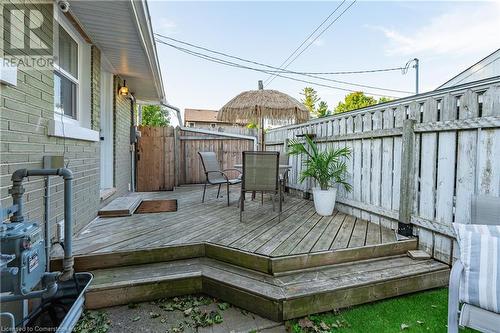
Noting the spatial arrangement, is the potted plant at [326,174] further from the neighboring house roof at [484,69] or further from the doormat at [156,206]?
the neighboring house roof at [484,69]

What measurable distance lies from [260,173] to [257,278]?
1.72 meters

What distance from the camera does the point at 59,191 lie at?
8.43 feet

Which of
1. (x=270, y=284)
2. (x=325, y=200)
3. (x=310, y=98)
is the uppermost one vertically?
(x=310, y=98)

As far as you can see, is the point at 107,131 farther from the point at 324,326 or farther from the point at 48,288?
the point at 324,326

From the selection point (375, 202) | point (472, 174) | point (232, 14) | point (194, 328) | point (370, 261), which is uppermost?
point (232, 14)

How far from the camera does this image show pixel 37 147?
7.03ft

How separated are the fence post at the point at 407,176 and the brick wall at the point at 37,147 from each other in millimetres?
3600

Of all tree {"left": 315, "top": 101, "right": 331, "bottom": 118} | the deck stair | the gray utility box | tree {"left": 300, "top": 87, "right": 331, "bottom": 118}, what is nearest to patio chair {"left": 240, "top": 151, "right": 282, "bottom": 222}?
the deck stair

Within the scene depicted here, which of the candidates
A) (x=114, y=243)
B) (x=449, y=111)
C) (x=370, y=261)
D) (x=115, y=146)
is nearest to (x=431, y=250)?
(x=370, y=261)

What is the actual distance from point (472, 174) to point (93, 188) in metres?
4.26

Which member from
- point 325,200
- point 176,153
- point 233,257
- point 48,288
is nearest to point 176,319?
point 233,257

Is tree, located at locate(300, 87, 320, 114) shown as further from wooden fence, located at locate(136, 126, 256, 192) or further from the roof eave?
the roof eave

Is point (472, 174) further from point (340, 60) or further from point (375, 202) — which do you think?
point (340, 60)

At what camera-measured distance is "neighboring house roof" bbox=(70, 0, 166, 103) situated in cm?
263
